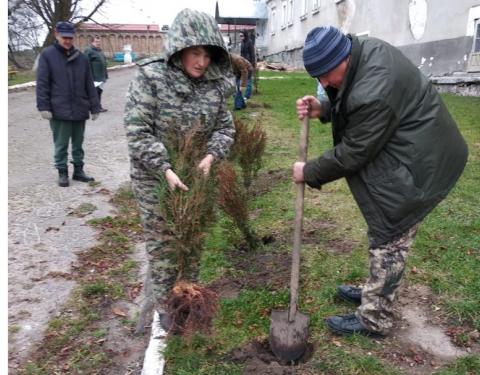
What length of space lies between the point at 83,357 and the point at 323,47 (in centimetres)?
243

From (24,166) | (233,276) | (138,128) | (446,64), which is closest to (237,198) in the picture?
(233,276)

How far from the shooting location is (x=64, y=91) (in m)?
6.00

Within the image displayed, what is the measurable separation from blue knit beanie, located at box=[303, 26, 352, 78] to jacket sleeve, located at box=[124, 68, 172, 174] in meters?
0.92

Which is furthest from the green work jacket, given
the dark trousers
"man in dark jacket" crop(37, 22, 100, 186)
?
the dark trousers

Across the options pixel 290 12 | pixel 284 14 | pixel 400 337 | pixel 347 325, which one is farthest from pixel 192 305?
pixel 284 14

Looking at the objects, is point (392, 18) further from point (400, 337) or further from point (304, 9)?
point (400, 337)

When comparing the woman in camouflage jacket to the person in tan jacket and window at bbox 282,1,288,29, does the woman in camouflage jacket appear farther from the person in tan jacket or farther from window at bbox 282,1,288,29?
window at bbox 282,1,288,29

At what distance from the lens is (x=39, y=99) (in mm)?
5871

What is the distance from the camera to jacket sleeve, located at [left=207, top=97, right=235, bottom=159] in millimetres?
2920

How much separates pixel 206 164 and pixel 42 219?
316cm

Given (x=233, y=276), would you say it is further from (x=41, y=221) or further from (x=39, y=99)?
(x=39, y=99)

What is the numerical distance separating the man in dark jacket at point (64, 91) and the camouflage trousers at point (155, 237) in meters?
3.70

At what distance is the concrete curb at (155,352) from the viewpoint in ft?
9.00

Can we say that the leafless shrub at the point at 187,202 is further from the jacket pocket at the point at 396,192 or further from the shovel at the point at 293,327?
the jacket pocket at the point at 396,192
